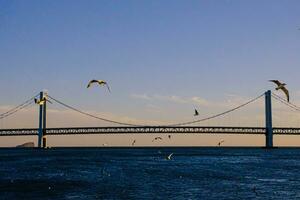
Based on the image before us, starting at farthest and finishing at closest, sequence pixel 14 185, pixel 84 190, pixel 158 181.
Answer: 1. pixel 158 181
2. pixel 14 185
3. pixel 84 190

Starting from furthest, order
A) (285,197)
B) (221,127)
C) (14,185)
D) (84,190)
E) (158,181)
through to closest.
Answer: (221,127) → (158,181) → (14,185) → (84,190) → (285,197)

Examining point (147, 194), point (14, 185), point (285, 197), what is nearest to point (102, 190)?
point (147, 194)

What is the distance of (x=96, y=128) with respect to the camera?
134875mm

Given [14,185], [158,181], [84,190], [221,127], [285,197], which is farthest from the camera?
[221,127]

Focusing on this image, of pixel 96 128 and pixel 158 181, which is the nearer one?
pixel 158 181

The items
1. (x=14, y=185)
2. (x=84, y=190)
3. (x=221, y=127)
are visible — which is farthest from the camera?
(x=221, y=127)

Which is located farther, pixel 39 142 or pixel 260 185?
pixel 39 142

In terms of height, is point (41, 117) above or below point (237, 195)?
above

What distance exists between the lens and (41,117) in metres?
142

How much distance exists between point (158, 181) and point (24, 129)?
327ft

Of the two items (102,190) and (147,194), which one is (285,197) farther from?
(102,190)

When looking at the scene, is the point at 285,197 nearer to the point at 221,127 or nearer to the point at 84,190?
the point at 84,190

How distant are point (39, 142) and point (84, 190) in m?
104

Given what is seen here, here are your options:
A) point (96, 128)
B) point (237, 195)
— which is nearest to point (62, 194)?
point (237, 195)
